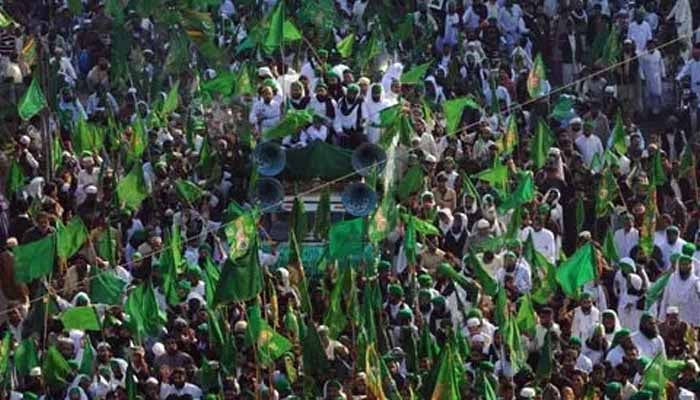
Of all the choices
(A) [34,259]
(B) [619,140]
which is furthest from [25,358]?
(B) [619,140]

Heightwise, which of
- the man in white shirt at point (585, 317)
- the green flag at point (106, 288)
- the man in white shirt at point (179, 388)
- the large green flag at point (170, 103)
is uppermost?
the large green flag at point (170, 103)

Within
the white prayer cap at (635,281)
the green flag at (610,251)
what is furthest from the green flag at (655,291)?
the green flag at (610,251)

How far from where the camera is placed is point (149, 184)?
3503 centimetres

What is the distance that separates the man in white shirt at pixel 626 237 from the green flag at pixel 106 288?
4.62 meters

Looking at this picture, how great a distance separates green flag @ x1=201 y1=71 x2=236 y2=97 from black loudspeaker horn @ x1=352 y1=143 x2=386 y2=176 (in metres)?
2.87

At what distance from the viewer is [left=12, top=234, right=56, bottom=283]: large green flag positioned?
104 ft

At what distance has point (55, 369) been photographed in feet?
98.8

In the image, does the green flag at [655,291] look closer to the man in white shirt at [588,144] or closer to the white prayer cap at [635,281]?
the white prayer cap at [635,281]

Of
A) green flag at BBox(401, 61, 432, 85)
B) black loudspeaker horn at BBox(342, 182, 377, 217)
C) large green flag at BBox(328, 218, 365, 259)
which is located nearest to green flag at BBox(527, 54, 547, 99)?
green flag at BBox(401, 61, 432, 85)

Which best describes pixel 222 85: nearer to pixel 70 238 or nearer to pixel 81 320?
pixel 70 238

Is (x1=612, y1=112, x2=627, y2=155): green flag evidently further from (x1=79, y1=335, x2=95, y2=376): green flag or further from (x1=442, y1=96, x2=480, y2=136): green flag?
A: (x1=79, y1=335, x2=95, y2=376): green flag

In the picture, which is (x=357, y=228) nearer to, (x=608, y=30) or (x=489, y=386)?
(x=489, y=386)

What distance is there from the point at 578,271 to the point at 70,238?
4527mm

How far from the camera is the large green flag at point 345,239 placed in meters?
31.9
